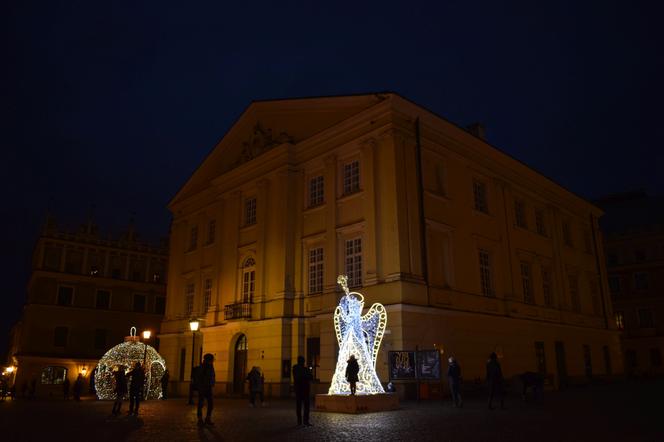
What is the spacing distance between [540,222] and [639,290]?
86.6 feet

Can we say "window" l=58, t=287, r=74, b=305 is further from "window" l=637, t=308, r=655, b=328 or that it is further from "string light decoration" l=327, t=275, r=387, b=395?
"window" l=637, t=308, r=655, b=328

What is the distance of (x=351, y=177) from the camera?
27.0m

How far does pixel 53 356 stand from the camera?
1881 inches

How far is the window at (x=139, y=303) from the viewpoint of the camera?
53.6m

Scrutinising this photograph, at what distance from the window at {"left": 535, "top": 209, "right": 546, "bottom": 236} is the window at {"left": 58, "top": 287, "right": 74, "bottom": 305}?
130 ft

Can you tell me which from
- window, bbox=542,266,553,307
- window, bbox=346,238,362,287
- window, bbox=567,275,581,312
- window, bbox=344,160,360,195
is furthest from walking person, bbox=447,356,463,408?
window, bbox=567,275,581,312

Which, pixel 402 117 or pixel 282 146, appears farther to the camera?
pixel 282 146

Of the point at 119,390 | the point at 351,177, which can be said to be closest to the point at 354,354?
the point at 119,390

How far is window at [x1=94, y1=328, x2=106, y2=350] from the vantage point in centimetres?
5053

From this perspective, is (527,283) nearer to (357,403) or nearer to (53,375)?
(357,403)

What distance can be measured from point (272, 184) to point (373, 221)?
819 centimetres

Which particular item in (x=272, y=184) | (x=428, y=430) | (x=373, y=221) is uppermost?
(x=272, y=184)

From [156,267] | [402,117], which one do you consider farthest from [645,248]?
[156,267]

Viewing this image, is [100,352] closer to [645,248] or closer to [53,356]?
[53,356]
